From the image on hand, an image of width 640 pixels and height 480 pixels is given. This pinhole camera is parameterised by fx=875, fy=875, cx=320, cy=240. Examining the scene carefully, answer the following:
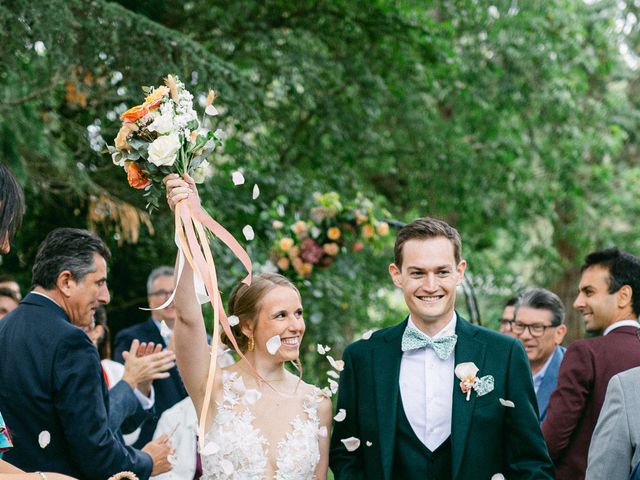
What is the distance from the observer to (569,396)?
448cm

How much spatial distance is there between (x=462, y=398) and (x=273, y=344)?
880mm

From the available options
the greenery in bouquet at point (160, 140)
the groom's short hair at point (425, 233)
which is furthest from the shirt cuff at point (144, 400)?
the groom's short hair at point (425, 233)

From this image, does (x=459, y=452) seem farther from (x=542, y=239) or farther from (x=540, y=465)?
(x=542, y=239)

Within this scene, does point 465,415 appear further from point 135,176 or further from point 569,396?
point 135,176

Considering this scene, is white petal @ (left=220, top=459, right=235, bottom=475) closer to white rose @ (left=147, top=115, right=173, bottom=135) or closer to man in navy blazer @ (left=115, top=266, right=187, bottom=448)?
white rose @ (left=147, top=115, right=173, bottom=135)

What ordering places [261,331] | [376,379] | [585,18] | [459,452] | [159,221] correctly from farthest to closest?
[585,18] → [159,221] → [261,331] → [376,379] → [459,452]

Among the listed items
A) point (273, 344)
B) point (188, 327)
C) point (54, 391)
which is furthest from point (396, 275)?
point (54, 391)

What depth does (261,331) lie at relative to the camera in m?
4.09

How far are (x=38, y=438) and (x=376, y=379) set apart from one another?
151 cm

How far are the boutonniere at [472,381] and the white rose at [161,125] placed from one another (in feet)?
5.08

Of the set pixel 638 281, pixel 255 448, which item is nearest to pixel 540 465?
pixel 255 448

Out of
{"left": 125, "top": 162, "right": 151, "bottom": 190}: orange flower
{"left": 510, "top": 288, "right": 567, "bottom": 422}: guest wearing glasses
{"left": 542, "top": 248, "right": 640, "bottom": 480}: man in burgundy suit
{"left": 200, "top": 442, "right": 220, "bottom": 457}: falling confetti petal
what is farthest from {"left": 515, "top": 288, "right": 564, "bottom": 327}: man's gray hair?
{"left": 125, "top": 162, "right": 151, "bottom": 190}: orange flower

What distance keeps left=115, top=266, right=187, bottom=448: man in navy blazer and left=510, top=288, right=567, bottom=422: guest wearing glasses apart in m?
2.37

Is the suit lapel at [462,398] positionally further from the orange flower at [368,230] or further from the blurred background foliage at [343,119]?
the blurred background foliage at [343,119]
